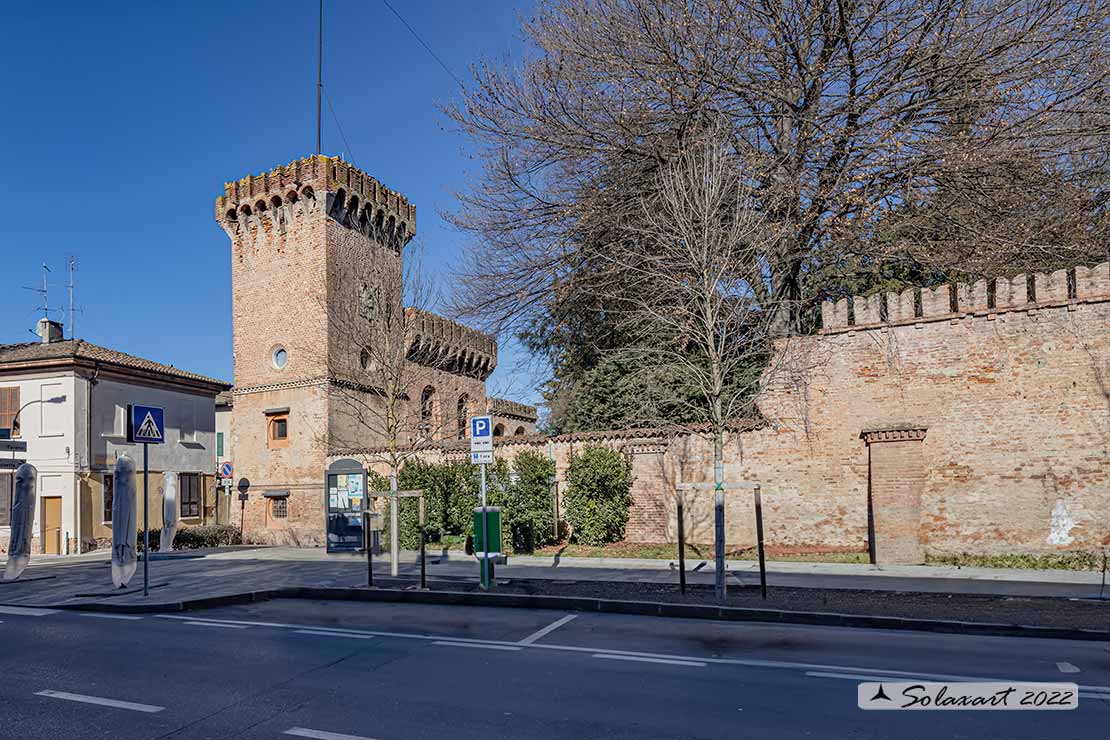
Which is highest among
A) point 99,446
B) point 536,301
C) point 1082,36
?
point 1082,36

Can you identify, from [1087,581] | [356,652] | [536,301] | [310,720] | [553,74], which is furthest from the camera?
[536,301]

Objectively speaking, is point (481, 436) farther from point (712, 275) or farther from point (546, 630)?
point (712, 275)

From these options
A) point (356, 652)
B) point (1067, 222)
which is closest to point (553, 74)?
point (1067, 222)

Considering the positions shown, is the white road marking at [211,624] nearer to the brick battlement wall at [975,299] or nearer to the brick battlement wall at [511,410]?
the brick battlement wall at [975,299]

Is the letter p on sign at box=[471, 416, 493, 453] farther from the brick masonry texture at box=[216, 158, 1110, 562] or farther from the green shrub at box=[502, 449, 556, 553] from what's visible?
the green shrub at box=[502, 449, 556, 553]

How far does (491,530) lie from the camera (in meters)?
13.4

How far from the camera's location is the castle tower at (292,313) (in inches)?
1037

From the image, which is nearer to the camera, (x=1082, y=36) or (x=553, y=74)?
(x=1082, y=36)

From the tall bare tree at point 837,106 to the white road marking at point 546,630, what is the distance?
31.6 ft

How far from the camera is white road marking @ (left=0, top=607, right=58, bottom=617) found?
11977mm

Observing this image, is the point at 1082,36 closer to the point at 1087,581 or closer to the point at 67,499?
the point at 1087,581

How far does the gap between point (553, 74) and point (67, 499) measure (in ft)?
72.5

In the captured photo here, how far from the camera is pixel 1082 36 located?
17438 mm

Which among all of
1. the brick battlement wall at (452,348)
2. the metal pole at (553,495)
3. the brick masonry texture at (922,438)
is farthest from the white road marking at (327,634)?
the brick battlement wall at (452,348)
